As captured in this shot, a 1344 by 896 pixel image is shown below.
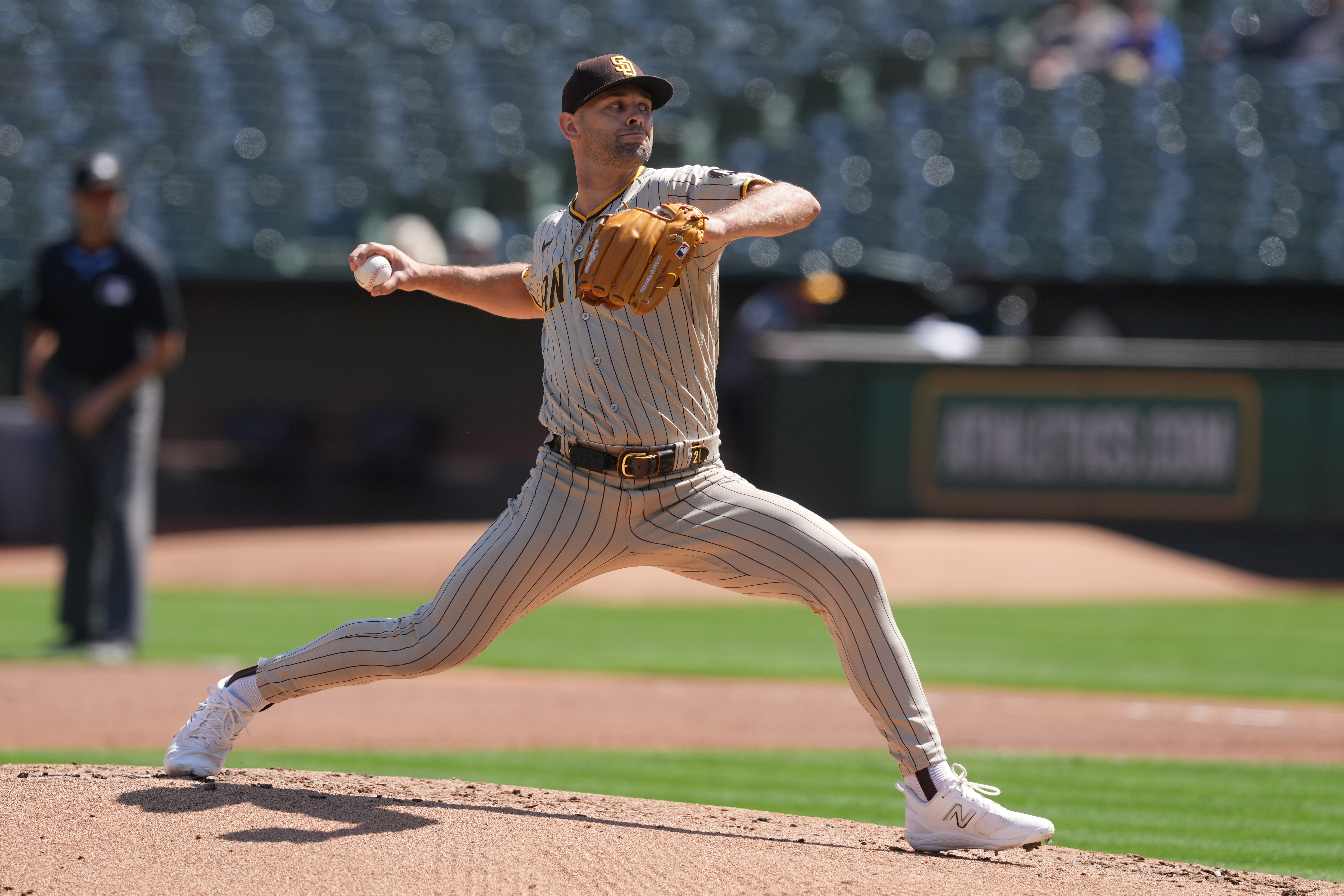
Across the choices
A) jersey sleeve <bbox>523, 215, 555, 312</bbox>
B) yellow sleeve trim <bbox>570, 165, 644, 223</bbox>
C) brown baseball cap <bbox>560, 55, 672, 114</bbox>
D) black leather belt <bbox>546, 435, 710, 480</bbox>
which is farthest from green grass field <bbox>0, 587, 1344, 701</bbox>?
brown baseball cap <bbox>560, 55, 672, 114</bbox>

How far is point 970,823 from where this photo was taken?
3408 mm

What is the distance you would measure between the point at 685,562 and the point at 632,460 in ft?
0.90

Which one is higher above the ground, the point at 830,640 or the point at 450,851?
the point at 450,851

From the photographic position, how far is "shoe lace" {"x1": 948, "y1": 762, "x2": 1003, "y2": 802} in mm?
3416

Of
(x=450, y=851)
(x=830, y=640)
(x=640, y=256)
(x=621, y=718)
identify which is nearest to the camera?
(x=640, y=256)

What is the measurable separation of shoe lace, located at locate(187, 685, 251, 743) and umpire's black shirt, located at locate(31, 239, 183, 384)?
3.61m

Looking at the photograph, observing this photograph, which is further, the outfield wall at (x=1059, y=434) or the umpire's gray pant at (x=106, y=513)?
the outfield wall at (x=1059, y=434)

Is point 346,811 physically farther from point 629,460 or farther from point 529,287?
point 529,287

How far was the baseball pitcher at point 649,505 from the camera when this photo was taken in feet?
11.1

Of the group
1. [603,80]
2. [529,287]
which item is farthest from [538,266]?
[603,80]

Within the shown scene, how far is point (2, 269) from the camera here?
15.1 m

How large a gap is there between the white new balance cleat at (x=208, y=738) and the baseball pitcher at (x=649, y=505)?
1.09ft

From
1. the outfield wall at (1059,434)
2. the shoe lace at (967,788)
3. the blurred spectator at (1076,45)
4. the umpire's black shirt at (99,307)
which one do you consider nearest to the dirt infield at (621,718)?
the umpire's black shirt at (99,307)

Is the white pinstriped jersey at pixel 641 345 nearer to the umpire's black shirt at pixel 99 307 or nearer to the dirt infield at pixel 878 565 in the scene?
the umpire's black shirt at pixel 99 307
